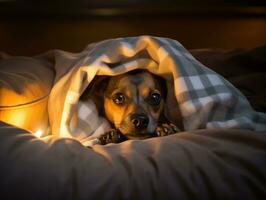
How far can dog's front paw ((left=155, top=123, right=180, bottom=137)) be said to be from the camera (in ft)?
5.08

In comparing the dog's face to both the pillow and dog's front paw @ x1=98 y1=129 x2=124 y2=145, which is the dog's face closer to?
dog's front paw @ x1=98 y1=129 x2=124 y2=145

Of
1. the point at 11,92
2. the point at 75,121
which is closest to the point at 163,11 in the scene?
the point at 75,121

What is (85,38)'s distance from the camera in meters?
2.37

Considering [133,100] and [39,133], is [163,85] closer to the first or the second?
[133,100]

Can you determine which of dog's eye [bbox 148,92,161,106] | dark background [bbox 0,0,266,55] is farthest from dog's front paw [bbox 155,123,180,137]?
dark background [bbox 0,0,266,55]

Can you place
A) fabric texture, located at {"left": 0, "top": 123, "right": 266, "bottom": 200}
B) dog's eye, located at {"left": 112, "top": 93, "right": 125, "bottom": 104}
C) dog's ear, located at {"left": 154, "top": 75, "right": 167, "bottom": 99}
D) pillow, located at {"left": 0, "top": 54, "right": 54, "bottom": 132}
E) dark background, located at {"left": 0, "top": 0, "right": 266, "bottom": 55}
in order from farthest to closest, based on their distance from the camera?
dark background, located at {"left": 0, "top": 0, "right": 266, "bottom": 55}
dog's ear, located at {"left": 154, "top": 75, "right": 167, "bottom": 99}
dog's eye, located at {"left": 112, "top": 93, "right": 125, "bottom": 104}
pillow, located at {"left": 0, "top": 54, "right": 54, "bottom": 132}
fabric texture, located at {"left": 0, "top": 123, "right": 266, "bottom": 200}

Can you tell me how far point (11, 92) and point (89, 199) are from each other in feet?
2.18

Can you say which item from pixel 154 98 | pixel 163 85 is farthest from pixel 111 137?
pixel 163 85

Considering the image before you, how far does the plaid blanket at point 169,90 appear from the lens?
143cm

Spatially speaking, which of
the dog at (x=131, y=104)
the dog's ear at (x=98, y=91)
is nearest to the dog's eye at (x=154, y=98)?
the dog at (x=131, y=104)

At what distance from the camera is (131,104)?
5.40 feet

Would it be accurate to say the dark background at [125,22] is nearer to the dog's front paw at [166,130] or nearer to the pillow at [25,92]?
the pillow at [25,92]

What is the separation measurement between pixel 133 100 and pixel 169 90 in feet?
0.57

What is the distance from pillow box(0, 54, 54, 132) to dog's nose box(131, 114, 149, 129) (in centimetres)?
37
